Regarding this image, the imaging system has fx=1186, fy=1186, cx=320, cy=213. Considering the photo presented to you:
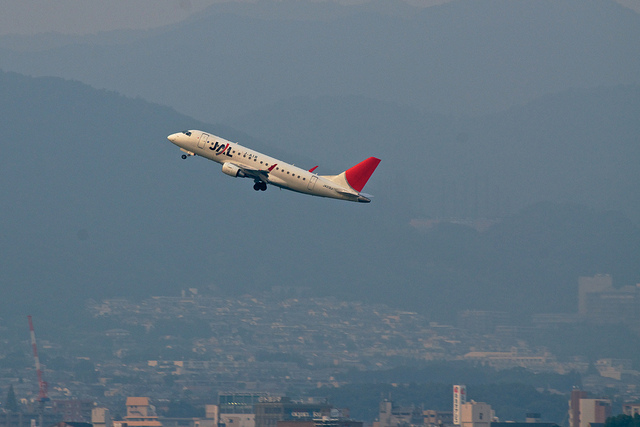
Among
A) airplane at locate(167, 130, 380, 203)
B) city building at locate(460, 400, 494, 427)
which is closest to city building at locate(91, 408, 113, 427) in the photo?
city building at locate(460, 400, 494, 427)

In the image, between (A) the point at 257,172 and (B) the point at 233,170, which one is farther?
(B) the point at 233,170

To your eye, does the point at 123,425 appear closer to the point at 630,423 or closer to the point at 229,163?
the point at 630,423

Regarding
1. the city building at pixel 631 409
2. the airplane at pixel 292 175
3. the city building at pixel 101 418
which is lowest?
the city building at pixel 101 418

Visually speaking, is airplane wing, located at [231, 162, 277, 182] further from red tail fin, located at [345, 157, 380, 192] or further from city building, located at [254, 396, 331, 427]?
city building, located at [254, 396, 331, 427]

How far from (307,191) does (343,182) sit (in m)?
3.20

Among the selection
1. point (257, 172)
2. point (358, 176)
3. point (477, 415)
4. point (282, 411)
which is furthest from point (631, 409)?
point (257, 172)

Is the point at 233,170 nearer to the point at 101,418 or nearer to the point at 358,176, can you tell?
the point at 358,176

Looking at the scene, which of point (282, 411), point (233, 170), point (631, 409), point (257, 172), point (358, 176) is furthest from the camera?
point (631, 409)

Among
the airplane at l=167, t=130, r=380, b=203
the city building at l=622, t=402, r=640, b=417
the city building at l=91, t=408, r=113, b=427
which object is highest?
the airplane at l=167, t=130, r=380, b=203

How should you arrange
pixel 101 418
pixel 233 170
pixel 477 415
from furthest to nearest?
pixel 101 418 < pixel 477 415 < pixel 233 170

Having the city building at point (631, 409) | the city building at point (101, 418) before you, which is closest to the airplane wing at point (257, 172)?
the city building at point (101, 418)

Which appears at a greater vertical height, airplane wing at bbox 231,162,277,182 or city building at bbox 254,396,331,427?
airplane wing at bbox 231,162,277,182

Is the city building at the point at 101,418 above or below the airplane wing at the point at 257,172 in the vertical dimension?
below

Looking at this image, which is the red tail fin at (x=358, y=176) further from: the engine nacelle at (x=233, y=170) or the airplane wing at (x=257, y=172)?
the engine nacelle at (x=233, y=170)
